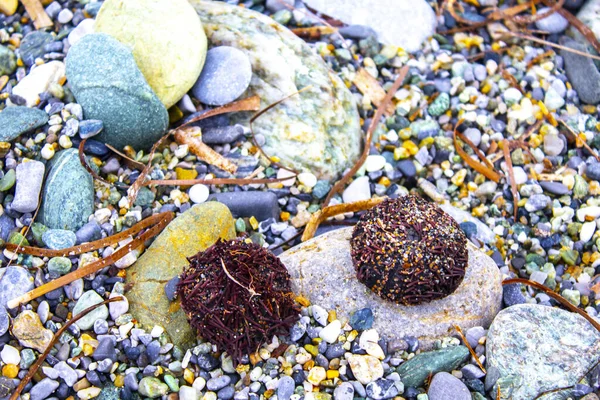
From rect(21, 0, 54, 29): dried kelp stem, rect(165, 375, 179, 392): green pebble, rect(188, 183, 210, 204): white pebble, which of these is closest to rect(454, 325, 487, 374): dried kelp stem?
rect(165, 375, 179, 392): green pebble

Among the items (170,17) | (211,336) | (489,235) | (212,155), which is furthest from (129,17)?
(489,235)

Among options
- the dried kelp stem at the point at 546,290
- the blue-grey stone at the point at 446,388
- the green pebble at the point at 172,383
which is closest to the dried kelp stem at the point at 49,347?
the green pebble at the point at 172,383

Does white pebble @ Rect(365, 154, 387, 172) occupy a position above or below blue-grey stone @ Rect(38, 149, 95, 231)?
above

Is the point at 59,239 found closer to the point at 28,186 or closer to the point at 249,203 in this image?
the point at 28,186

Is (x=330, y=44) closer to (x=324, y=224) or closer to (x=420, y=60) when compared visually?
(x=420, y=60)

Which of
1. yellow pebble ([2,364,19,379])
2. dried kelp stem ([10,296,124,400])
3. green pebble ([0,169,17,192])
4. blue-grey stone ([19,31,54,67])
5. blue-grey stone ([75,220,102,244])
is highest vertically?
blue-grey stone ([19,31,54,67])

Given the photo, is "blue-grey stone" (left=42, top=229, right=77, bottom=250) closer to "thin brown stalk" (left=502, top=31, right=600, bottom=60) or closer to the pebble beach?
the pebble beach

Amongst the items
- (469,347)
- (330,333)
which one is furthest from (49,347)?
(469,347)
